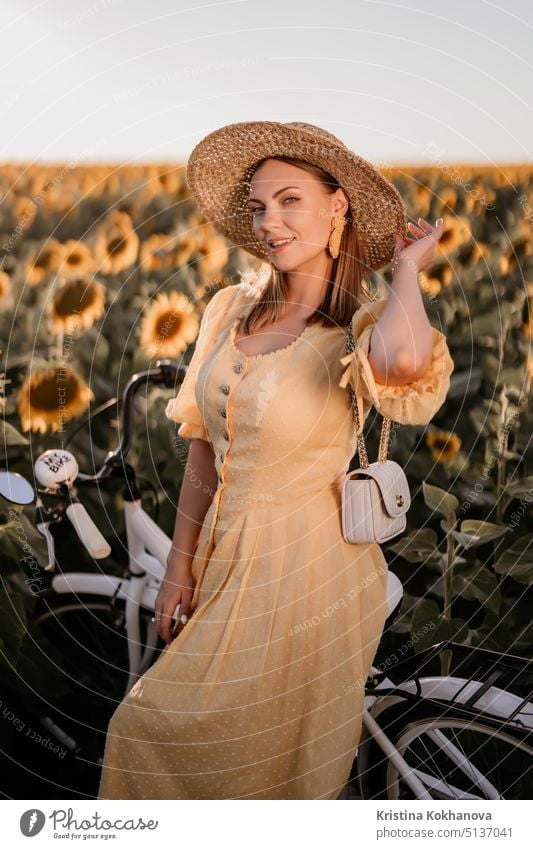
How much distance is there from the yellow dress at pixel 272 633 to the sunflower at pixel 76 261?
1735 millimetres

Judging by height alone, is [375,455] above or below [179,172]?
below

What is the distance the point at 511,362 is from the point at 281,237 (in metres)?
1.83

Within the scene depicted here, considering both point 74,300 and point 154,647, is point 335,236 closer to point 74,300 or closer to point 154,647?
point 154,647

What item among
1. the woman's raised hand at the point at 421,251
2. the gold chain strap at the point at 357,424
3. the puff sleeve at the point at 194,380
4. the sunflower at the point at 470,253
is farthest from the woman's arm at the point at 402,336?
the sunflower at the point at 470,253

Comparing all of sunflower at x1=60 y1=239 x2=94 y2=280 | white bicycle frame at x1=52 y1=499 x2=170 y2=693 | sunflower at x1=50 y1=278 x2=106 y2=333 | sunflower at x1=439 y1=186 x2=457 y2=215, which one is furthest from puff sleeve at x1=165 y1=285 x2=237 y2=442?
sunflower at x1=439 y1=186 x2=457 y2=215

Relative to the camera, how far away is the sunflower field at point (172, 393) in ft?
8.02

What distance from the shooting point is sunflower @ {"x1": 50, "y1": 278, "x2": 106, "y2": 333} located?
3.13 m

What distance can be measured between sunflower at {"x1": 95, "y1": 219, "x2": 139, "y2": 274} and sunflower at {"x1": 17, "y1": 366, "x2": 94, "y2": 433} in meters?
0.65

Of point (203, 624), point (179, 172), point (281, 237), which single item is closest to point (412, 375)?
point (281, 237)

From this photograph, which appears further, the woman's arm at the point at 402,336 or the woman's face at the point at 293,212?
the woman's face at the point at 293,212

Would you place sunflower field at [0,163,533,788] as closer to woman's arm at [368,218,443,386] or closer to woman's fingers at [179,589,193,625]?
woman's fingers at [179,589,193,625]

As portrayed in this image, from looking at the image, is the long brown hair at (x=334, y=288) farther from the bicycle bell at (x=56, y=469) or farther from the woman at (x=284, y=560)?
the bicycle bell at (x=56, y=469)

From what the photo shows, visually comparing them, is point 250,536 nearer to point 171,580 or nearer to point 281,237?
point 171,580

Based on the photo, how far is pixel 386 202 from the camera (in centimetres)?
181
